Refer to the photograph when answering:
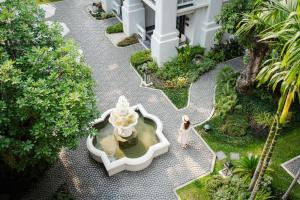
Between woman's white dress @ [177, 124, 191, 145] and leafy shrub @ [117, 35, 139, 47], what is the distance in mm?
9446

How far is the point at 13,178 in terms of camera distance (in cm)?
1372

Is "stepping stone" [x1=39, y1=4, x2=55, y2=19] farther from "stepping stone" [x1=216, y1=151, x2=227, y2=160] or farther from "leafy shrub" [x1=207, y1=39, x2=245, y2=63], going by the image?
"stepping stone" [x1=216, y1=151, x2=227, y2=160]

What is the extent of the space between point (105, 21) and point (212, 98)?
37.7ft

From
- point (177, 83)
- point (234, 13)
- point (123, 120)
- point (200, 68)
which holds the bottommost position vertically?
point (177, 83)

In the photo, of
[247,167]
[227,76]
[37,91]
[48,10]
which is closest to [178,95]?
[227,76]

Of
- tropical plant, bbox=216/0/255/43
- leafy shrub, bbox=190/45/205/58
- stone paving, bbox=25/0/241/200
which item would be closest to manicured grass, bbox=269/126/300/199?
stone paving, bbox=25/0/241/200

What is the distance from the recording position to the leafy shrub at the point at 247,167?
14.1m

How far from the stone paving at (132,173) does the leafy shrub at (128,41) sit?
0.43m

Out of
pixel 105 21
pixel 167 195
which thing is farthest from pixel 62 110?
pixel 105 21

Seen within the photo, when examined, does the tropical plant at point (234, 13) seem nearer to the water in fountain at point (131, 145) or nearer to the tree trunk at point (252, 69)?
the tree trunk at point (252, 69)

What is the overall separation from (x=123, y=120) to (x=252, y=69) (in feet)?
23.7

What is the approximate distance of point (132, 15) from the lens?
2284cm

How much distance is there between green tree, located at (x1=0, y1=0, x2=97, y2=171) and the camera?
10.4 meters

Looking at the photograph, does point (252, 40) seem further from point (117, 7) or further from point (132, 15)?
point (117, 7)
